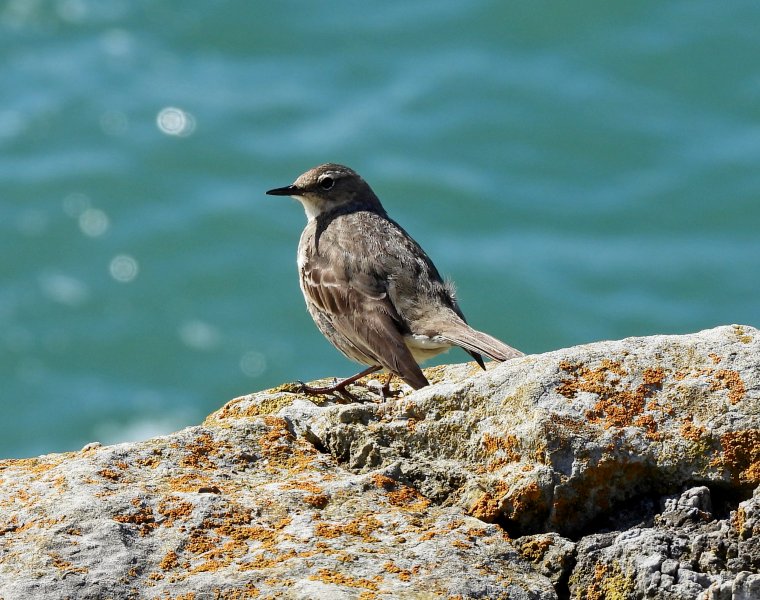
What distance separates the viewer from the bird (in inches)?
270

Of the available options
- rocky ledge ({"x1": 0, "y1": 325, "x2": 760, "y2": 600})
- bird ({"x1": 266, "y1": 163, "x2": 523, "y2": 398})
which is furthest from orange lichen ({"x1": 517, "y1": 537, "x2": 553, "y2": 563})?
bird ({"x1": 266, "y1": 163, "x2": 523, "y2": 398})

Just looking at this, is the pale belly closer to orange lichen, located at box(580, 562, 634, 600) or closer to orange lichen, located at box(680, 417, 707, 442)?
orange lichen, located at box(680, 417, 707, 442)

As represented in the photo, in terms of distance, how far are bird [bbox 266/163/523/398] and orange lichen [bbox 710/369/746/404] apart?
2.04m

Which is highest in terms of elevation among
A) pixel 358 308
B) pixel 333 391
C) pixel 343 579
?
pixel 358 308

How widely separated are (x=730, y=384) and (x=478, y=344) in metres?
2.33

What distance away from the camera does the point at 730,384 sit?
13.4 ft

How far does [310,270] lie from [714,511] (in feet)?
15.7

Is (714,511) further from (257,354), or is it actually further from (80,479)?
(257,354)

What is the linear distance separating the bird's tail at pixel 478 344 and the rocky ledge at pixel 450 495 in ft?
5.05

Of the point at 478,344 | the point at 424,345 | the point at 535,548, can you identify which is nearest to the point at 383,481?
the point at 535,548

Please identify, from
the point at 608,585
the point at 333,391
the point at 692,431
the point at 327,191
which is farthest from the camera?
the point at 327,191

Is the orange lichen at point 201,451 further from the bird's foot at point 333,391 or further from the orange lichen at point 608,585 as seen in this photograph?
the orange lichen at point 608,585

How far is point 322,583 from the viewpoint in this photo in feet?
11.1

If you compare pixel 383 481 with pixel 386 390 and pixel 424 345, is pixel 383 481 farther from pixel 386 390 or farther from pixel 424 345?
pixel 424 345
